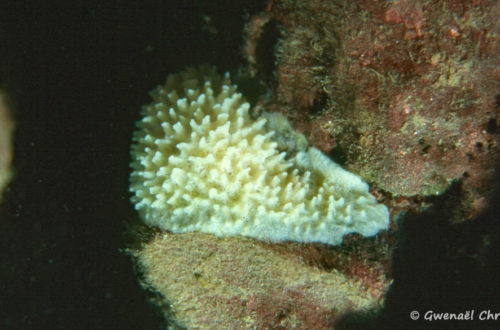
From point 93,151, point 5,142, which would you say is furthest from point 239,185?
point 5,142

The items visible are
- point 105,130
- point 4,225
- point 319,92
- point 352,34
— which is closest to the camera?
point 352,34

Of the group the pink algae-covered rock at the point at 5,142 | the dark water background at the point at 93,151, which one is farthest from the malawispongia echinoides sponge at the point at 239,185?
the pink algae-covered rock at the point at 5,142

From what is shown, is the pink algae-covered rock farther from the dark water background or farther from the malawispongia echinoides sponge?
the malawispongia echinoides sponge

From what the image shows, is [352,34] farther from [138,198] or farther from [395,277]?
[395,277]

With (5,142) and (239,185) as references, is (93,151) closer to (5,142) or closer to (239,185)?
(5,142)

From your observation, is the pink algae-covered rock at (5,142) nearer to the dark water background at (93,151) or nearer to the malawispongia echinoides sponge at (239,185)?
the dark water background at (93,151)

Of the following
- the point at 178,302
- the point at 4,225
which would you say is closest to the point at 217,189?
the point at 178,302

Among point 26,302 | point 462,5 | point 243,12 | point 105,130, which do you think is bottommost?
point 26,302
